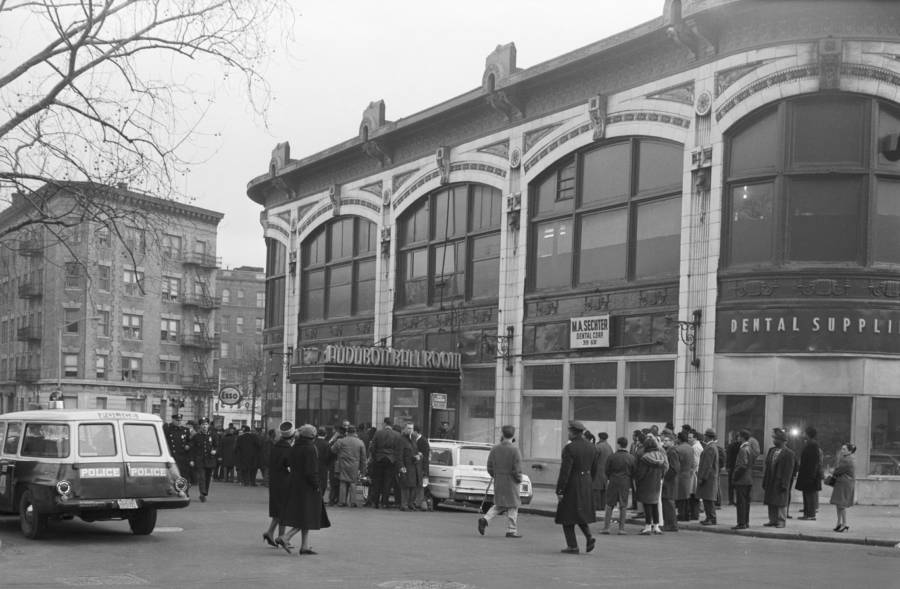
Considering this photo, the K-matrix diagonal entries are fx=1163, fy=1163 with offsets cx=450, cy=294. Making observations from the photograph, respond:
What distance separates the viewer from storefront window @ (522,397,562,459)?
1215 inches

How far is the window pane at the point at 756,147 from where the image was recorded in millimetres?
25391

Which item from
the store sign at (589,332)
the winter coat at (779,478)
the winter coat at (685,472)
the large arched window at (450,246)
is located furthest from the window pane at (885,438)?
the large arched window at (450,246)

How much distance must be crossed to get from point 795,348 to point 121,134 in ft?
49.0

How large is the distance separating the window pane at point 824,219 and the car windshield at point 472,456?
788cm

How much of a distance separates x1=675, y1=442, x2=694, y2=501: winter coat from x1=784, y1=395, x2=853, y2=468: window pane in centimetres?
512

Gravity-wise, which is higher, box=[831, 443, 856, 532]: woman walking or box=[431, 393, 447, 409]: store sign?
box=[431, 393, 447, 409]: store sign

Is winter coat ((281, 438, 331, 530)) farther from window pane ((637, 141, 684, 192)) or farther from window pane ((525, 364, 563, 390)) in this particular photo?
window pane ((525, 364, 563, 390))

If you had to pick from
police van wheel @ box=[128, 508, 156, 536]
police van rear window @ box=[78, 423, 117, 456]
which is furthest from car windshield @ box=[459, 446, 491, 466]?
police van rear window @ box=[78, 423, 117, 456]

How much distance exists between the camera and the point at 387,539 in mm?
16719

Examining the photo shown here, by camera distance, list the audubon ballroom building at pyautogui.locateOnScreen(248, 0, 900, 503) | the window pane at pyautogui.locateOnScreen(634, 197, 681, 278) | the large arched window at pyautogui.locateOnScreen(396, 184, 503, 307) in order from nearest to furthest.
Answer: the audubon ballroom building at pyautogui.locateOnScreen(248, 0, 900, 503)
the window pane at pyautogui.locateOnScreen(634, 197, 681, 278)
the large arched window at pyautogui.locateOnScreen(396, 184, 503, 307)

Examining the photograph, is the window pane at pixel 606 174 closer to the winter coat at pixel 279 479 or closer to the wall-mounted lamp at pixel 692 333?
the wall-mounted lamp at pixel 692 333

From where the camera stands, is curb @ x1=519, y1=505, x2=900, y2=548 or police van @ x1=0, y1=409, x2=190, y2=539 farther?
curb @ x1=519, y1=505, x2=900, y2=548

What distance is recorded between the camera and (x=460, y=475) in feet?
77.0

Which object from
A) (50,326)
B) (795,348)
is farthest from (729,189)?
(50,326)
